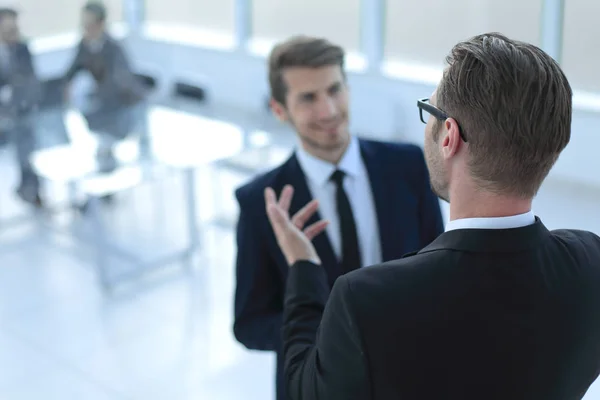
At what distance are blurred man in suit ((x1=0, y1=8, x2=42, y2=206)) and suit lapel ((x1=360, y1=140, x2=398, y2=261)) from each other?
14.7 feet

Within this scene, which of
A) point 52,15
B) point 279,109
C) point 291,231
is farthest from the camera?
point 52,15

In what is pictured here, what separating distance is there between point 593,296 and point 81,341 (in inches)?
151

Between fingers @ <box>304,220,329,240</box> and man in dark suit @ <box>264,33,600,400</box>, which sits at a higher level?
man in dark suit @ <box>264,33,600,400</box>

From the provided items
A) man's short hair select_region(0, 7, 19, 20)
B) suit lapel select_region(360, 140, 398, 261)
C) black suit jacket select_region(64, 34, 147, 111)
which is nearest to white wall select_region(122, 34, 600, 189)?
black suit jacket select_region(64, 34, 147, 111)

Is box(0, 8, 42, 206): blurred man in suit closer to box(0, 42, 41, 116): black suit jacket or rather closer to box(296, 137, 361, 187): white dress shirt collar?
box(0, 42, 41, 116): black suit jacket

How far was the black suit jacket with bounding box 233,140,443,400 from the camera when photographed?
2.38 meters

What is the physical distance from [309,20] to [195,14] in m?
1.71

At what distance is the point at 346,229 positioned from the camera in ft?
8.05

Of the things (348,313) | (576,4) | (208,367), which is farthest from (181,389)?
(576,4)

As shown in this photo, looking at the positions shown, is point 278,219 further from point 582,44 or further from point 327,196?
point 582,44

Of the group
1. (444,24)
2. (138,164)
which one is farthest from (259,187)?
(444,24)

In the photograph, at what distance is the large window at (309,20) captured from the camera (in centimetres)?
872

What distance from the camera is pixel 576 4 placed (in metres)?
7.11

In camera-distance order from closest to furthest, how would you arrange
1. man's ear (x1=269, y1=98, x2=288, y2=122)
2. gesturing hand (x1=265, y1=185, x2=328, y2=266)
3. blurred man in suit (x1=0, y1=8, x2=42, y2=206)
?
gesturing hand (x1=265, y1=185, x2=328, y2=266), man's ear (x1=269, y1=98, x2=288, y2=122), blurred man in suit (x1=0, y1=8, x2=42, y2=206)
